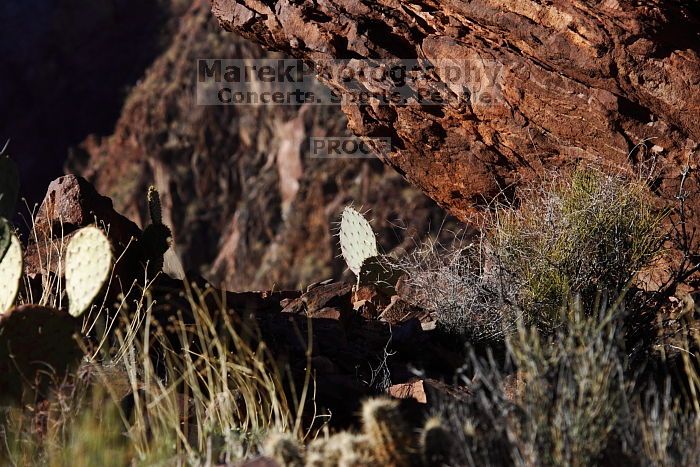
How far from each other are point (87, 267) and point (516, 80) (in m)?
2.87

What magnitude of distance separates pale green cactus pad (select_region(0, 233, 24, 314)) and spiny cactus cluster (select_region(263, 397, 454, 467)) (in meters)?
2.10

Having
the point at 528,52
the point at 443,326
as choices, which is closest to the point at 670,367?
the point at 443,326

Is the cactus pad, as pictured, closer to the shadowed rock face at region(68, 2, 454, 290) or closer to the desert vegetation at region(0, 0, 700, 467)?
the desert vegetation at region(0, 0, 700, 467)

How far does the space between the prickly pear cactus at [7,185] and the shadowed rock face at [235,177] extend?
16.1 metres

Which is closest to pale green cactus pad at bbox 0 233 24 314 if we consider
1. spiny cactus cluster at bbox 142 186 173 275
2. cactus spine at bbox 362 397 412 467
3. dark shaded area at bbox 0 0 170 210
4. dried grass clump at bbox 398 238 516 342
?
spiny cactus cluster at bbox 142 186 173 275

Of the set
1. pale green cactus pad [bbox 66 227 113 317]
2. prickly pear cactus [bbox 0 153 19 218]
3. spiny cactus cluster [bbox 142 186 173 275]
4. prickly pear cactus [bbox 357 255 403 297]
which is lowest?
prickly pear cactus [bbox 357 255 403 297]

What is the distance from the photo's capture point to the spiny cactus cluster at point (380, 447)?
11.8 ft

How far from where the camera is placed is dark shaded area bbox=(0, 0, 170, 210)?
30734 mm

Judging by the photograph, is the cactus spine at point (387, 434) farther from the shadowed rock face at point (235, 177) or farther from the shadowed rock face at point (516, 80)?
the shadowed rock face at point (235, 177)

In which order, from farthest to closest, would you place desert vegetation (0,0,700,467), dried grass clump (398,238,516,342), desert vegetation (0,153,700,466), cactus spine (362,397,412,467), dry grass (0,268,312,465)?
1. dried grass clump (398,238,516,342)
2. dry grass (0,268,312,465)
3. desert vegetation (0,0,700,467)
4. desert vegetation (0,153,700,466)
5. cactus spine (362,397,412,467)

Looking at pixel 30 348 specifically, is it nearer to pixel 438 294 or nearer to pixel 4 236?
pixel 4 236

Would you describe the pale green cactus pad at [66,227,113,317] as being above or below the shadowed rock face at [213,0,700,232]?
below

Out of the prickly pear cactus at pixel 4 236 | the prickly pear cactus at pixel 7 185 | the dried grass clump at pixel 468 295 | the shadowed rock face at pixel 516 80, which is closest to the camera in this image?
the prickly pear cactus at pixel 4 236

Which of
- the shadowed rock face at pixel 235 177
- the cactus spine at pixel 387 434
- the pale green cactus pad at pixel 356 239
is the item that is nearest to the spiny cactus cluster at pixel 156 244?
the pale green cactus pad at pixel 356 239
